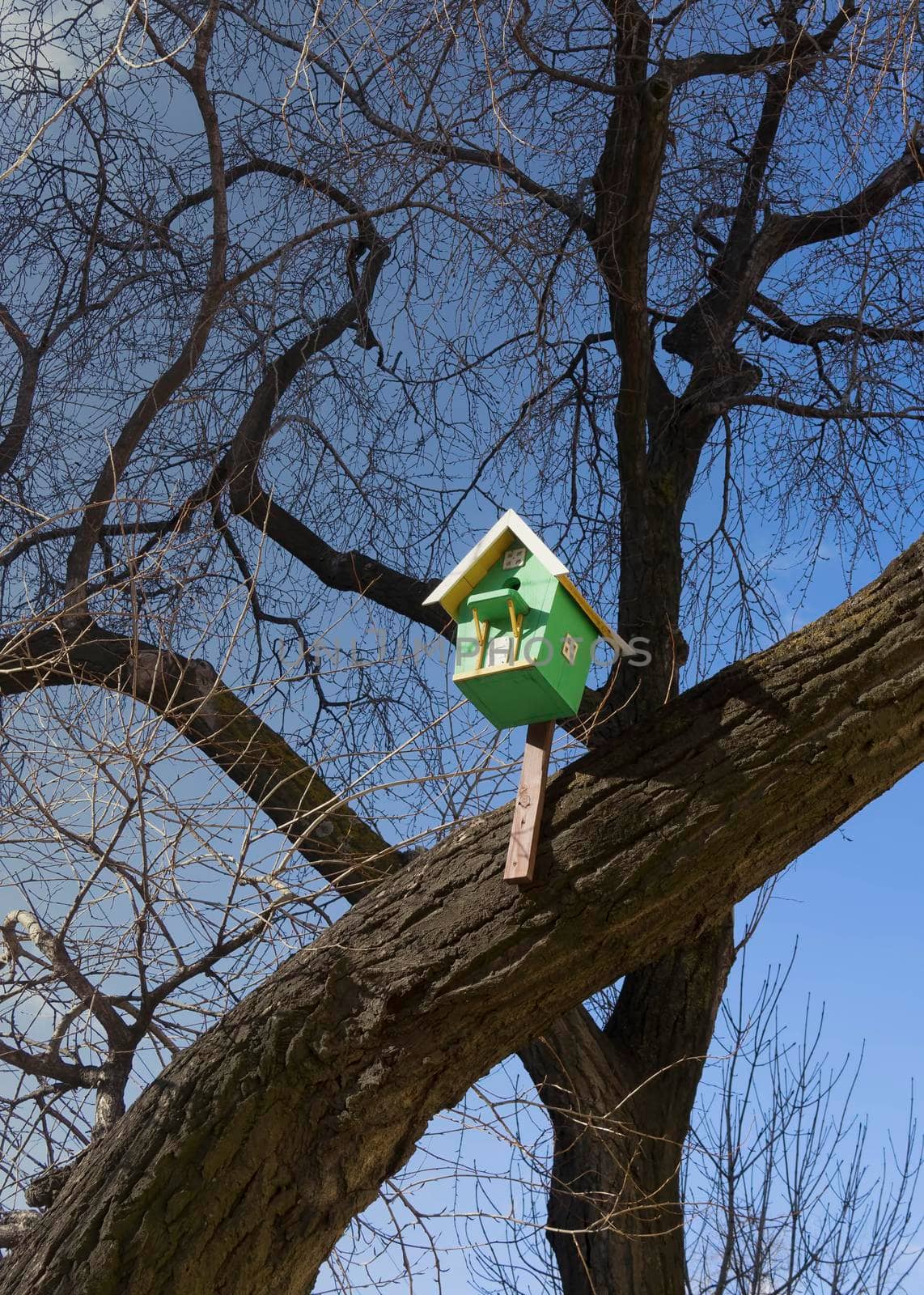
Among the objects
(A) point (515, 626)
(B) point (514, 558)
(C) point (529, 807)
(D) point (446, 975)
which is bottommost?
(D) point (446, 975)

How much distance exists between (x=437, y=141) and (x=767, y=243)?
59.5 inches

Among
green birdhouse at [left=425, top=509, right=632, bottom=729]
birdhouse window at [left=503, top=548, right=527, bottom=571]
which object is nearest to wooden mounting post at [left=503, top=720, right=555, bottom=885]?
Answer: green birdhouse at [left=425, top=509, right=632, bottom=729]

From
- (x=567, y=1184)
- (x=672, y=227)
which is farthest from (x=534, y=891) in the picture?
(x=672, y=227)

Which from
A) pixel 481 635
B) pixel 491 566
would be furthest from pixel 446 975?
pixel 491 566

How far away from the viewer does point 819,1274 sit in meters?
4.71

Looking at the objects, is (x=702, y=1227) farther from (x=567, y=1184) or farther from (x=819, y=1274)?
(x=567, y=1184)

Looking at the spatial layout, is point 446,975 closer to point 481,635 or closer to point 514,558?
point 481,635

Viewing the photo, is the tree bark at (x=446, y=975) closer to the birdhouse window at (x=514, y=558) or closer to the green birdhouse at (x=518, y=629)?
the green birdhouse at (x=518, y=629)

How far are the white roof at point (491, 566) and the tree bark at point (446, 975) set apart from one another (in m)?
0.26

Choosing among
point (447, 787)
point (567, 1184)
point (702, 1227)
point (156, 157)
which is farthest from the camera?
point (702, 1227)

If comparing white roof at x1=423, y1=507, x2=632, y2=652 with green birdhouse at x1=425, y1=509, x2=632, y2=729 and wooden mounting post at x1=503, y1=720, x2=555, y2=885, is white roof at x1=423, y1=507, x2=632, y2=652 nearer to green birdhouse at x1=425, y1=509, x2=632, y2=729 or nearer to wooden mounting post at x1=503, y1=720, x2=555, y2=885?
green birdhouse at x1=425, y1=509, x2=632, y2=729

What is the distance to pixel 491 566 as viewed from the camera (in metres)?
2.55

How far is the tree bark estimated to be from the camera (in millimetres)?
2338

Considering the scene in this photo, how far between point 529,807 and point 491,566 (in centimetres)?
49
